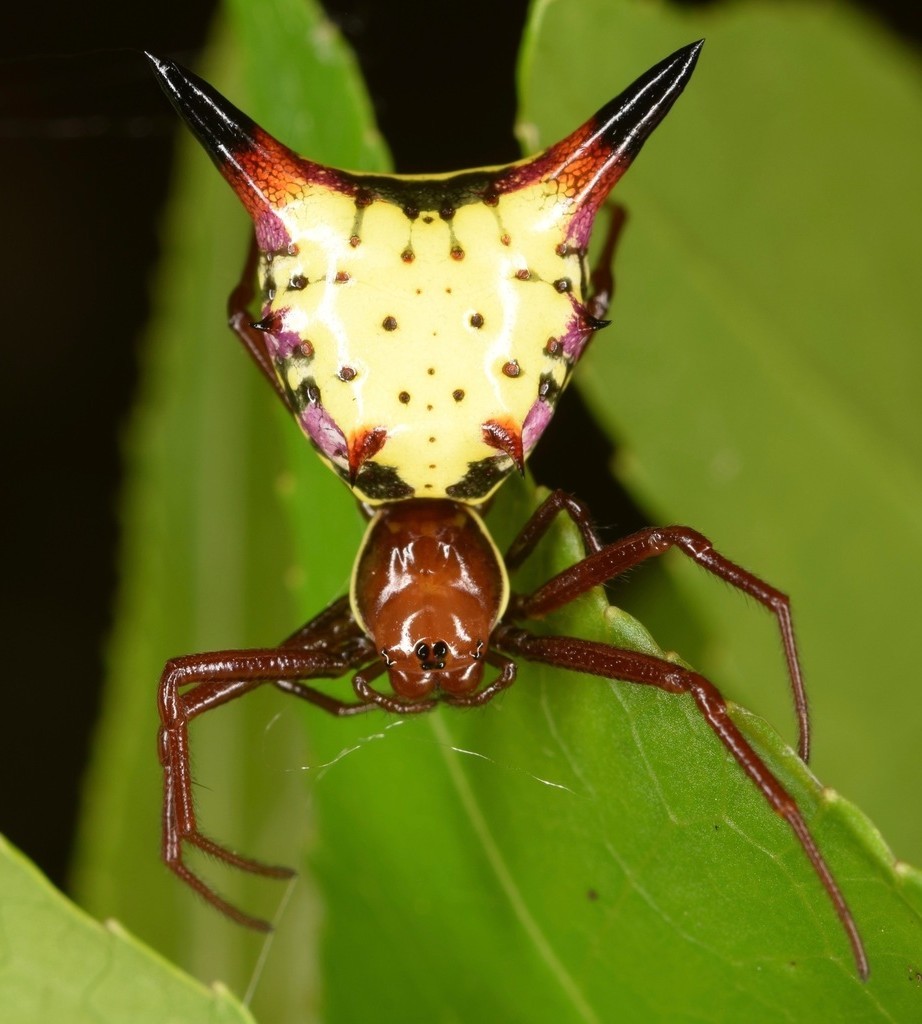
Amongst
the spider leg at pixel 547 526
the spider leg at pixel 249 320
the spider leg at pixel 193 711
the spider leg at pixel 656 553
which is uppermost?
the spider leg at pixel 249 320

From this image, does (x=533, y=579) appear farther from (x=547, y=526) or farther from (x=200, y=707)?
(x=200, y=707)

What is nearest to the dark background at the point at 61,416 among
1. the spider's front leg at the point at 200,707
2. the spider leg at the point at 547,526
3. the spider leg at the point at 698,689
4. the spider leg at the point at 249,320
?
the spider leg at the point at 249,320

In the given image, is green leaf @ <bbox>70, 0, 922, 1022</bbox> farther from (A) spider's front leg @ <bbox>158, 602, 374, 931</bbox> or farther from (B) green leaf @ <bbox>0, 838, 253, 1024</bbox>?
(B) green leaf @ <bbox>0, 838, 253, 1024</bbox>

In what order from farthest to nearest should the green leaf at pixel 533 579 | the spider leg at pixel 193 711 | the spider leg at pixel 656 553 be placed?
the spider leg at pixel 193 711
the spider leg at pixel 656 553
the green leaf at pixel 533 579

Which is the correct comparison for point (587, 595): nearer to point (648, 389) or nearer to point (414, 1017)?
point (414, 1017)

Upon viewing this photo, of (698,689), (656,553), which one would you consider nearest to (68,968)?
(698,689)

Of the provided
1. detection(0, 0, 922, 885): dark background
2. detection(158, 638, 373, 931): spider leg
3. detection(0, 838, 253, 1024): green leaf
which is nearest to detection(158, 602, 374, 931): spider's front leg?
detection(158, 638, 373, 931): spider leg

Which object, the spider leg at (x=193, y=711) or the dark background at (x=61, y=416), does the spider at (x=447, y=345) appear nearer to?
the spider leg at (x=193, y=711)
